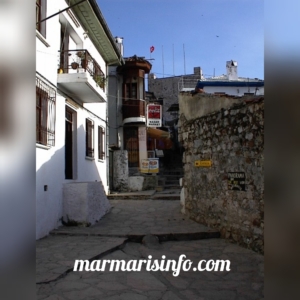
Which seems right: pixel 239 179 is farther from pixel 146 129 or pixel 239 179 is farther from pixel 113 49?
pixel 146 129

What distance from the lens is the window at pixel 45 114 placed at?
22.9 ft

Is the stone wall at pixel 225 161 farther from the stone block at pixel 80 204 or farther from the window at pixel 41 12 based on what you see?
the window at pixel 41 12

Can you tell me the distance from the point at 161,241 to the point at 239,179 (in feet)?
6.20

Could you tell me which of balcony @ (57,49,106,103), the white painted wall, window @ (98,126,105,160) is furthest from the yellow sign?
window @ (98,126,105,160)

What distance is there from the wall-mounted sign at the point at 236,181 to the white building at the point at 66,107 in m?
3.25

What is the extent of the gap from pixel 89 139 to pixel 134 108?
7.30 m

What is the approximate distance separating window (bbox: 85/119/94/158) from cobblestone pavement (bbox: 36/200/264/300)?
409 centimetres

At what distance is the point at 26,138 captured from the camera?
1.74m

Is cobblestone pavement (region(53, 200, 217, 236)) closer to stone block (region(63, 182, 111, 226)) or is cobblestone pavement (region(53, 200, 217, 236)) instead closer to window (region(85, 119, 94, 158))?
stone block (region(63, 182, 111, 226))

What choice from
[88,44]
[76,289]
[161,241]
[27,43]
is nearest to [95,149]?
[88,44]

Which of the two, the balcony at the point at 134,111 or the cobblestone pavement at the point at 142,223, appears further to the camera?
the balcony at the point at 134,111

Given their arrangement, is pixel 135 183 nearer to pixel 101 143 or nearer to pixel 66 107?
pixel 101 143

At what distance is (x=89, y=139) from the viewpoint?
11.6 metres

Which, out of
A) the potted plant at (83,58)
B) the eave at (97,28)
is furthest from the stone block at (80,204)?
the eave at (97,28)
